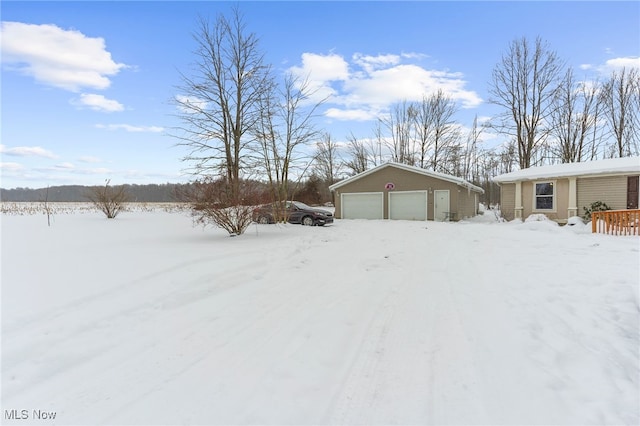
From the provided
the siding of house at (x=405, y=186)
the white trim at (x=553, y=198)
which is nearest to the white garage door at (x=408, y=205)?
the siding of house at (x=405, y=186)

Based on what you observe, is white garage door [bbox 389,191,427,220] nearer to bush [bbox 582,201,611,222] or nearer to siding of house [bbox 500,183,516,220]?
siding of house [bbox 500,183,516,220]

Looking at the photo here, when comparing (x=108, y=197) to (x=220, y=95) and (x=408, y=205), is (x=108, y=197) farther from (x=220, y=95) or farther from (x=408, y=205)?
(x=408, y=205)

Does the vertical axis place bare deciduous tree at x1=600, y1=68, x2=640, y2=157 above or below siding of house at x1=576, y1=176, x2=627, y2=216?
above

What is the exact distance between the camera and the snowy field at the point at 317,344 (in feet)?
6.48

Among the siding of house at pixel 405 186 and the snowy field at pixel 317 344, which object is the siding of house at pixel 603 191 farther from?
the snowy field at pixel 317 344

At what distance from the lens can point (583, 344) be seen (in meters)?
2.74

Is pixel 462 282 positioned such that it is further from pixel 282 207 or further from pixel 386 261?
pixel 282 207

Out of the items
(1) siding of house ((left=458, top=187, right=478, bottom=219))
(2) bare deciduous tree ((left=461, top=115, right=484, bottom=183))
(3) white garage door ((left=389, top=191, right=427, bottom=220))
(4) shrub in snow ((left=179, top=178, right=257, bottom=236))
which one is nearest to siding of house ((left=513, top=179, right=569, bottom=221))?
(1) siding of house ((left=458, top=187, right=478, bottom=219))

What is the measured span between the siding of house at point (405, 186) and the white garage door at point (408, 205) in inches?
9.8

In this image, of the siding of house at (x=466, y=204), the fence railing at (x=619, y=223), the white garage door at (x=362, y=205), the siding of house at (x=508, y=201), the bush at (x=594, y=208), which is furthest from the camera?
the white garage door at (x=362, y=205)

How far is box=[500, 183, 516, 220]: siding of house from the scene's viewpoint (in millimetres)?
15422

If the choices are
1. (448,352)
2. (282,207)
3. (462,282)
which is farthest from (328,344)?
(282,207)

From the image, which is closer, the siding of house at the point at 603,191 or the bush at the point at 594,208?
the siding of house at the point at 603,191

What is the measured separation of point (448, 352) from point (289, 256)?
420 centimetres
